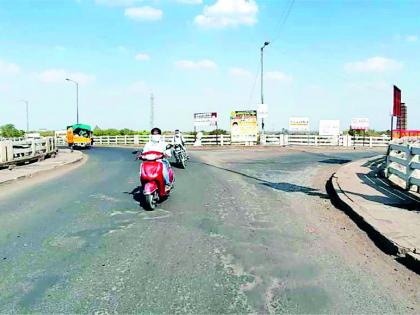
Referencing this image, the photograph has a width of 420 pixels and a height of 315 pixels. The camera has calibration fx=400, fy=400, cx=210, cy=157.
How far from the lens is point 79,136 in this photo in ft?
149

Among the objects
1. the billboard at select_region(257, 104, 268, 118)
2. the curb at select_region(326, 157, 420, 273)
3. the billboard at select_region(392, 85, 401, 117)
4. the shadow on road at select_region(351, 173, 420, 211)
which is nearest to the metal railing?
the billboard at select_region(257, 104, 268, 118)

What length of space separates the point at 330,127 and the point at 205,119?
1398 cm

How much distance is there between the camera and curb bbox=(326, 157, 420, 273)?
5.10m

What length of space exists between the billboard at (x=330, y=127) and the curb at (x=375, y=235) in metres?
35.9

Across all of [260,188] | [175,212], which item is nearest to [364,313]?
[175,212]

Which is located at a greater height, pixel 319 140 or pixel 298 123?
pixel 298 123

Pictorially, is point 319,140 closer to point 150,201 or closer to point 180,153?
point 180,153

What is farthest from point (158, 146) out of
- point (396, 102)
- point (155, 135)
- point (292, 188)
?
point (396, 102)

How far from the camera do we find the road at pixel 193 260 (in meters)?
3.96

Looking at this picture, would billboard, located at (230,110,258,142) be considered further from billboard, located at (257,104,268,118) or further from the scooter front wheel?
the scooter front wheel

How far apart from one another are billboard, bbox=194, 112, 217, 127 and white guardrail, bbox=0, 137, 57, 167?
20536 millimetres

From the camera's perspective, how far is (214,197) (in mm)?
9984

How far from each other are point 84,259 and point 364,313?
342 centimetres

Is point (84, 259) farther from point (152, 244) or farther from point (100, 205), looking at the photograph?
point (100, 205)
